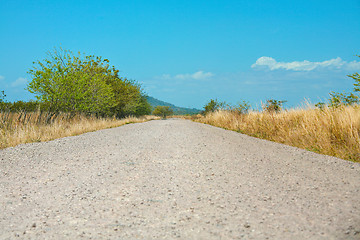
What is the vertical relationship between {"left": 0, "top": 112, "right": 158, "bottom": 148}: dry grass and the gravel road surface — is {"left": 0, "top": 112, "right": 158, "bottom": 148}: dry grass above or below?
above

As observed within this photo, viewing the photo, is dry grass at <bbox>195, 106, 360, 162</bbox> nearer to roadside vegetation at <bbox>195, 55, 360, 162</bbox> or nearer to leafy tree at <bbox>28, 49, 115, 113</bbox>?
roadside vegetation at <bbox>195, 55, 360, 162</bbox>

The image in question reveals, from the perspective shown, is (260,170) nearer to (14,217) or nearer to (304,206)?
(304,206)

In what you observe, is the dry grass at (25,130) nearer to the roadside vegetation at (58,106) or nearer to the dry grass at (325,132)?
the roadside vegetation at (58,106)

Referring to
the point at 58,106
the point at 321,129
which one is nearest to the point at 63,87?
the point at 58,106

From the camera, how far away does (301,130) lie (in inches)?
386

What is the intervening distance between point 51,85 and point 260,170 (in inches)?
635

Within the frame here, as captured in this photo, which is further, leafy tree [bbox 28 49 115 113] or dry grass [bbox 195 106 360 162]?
leafy tree [bbox 28 49 115 113]

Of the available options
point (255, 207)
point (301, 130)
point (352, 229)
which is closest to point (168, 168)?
point (255, 207)

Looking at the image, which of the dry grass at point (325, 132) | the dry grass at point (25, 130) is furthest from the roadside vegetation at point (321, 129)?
the dry grass at point (25, 130)

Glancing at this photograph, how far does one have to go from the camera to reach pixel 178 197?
387cm

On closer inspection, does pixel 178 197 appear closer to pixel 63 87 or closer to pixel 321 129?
pixel 321 129

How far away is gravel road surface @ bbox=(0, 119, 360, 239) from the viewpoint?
2.92m

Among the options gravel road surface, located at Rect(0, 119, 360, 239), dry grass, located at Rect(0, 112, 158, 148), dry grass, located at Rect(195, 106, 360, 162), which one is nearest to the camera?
gravel road surface, located at Rect(0, 119, 360, 239)

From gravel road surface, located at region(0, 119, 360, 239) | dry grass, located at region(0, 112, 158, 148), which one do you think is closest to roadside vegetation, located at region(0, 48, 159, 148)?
dry grass, located at region(0, 112, 158, 148)
